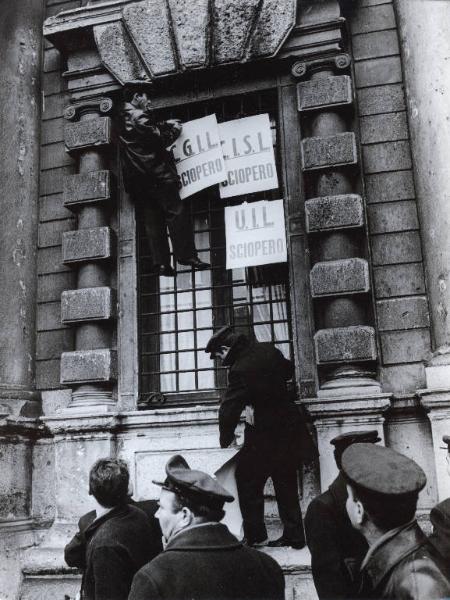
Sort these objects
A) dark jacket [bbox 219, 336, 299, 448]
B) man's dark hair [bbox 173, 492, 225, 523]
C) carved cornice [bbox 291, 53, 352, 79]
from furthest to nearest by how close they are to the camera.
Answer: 1. carved cornice [bbox 291, 53, 352, 79]
2. dark jacket [bbox 219, 336, 299, 448]
3. man's dark hair [bbox 173, 492, 225, 523]

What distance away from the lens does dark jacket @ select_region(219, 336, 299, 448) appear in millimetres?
5555

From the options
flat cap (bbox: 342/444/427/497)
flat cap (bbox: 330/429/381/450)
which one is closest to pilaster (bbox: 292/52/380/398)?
flat cap (bbox: 330/429/381/450)

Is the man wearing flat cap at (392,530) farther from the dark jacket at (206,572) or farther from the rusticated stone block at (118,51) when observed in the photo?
the rusticated stone block at (118,51)

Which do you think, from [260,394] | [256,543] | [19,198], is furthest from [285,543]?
[19,198]

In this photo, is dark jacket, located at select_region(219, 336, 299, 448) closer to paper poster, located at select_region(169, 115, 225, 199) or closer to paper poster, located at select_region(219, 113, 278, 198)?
paper poster, located at select_region(219, 113, 278, 198)

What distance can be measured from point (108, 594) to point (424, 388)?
385 cm

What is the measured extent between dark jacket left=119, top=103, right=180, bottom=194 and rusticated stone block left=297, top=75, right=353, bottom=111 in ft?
4.91

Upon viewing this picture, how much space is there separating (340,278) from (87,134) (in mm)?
3399

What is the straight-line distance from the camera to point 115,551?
343cm

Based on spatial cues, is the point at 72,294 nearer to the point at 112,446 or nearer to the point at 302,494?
the point at 112,446

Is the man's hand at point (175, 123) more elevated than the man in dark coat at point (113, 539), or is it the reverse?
the man's hand at point (175, 123)

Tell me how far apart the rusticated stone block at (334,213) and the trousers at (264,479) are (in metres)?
2.20

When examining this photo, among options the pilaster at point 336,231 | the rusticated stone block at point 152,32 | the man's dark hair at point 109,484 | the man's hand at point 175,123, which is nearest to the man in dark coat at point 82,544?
the man's dark hair at point 109,484

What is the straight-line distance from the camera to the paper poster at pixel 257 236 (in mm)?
6941
